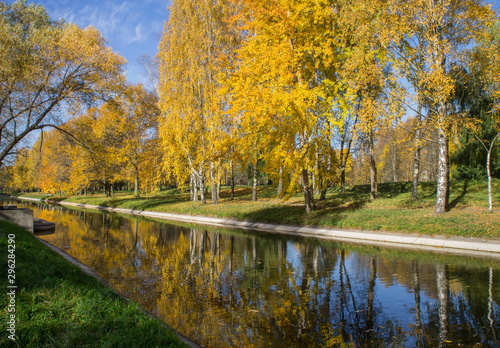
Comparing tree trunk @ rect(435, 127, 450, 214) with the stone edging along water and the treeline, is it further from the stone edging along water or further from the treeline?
the stone edging along water

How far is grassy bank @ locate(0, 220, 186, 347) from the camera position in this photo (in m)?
3.68

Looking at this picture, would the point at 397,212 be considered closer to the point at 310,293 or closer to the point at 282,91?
the point at 282,91

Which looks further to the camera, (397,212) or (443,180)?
(397,212)

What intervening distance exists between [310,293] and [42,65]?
53.3ft

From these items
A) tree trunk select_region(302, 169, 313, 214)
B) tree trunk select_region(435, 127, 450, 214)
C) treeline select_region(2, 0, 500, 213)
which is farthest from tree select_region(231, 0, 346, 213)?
tree trunk select_region(435, 127, 450, 214)

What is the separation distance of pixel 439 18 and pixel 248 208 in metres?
15.0

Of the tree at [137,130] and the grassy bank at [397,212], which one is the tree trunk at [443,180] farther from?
the tree at [137,130]

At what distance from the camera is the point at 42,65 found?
51.3 feet

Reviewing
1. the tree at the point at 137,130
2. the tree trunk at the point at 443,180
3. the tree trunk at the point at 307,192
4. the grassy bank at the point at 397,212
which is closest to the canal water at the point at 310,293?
the grassy bank at the point at 397,212

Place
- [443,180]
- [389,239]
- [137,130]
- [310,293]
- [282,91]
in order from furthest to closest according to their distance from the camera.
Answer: [137,130]
[282,91]
[443,180]
[389,239]
[310,293]

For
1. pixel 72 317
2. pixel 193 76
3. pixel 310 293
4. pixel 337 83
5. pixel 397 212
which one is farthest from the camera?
pixel 193 76

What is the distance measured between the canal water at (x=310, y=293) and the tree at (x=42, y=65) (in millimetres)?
8082

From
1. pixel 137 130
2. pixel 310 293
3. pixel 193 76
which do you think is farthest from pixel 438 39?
pixel 137 130

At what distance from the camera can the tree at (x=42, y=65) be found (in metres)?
15.3
